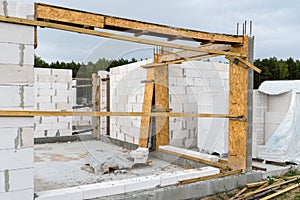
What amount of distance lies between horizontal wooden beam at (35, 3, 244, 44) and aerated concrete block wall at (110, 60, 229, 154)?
2209 mm

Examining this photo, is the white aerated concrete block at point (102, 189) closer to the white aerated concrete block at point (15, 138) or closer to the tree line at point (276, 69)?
the white aerated concrete block at point (15, 138)

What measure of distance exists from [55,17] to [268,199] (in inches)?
126

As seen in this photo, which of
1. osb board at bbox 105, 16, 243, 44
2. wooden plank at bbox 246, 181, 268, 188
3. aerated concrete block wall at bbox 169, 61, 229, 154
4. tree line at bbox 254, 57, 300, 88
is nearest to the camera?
osb board at bbox 105, 16, 243, 44

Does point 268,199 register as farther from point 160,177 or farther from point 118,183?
point 118,183

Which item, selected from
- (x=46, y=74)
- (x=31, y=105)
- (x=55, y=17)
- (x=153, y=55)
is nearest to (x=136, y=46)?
(x=153, y=55)

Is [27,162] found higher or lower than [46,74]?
lower

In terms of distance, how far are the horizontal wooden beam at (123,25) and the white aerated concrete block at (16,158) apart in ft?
4.08

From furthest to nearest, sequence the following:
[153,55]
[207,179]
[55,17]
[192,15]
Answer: [192,15]
[153,55]
[207,179]
[55,17]

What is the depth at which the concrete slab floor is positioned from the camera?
3.94 meters

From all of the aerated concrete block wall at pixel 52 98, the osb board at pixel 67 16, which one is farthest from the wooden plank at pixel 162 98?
the aerated concrete block wall at pixel 52 98

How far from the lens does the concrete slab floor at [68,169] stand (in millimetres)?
3936

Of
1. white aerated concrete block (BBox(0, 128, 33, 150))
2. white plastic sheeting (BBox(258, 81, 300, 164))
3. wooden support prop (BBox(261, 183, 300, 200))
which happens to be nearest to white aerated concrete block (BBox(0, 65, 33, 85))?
white aerated concrete block (BBox(0, 128, 33, 150))

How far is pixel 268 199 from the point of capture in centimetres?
353

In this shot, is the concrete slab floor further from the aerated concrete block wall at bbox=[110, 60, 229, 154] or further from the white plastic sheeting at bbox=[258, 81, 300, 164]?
the white plastic sheeting at bbox=[258, 81, 300, 164]
